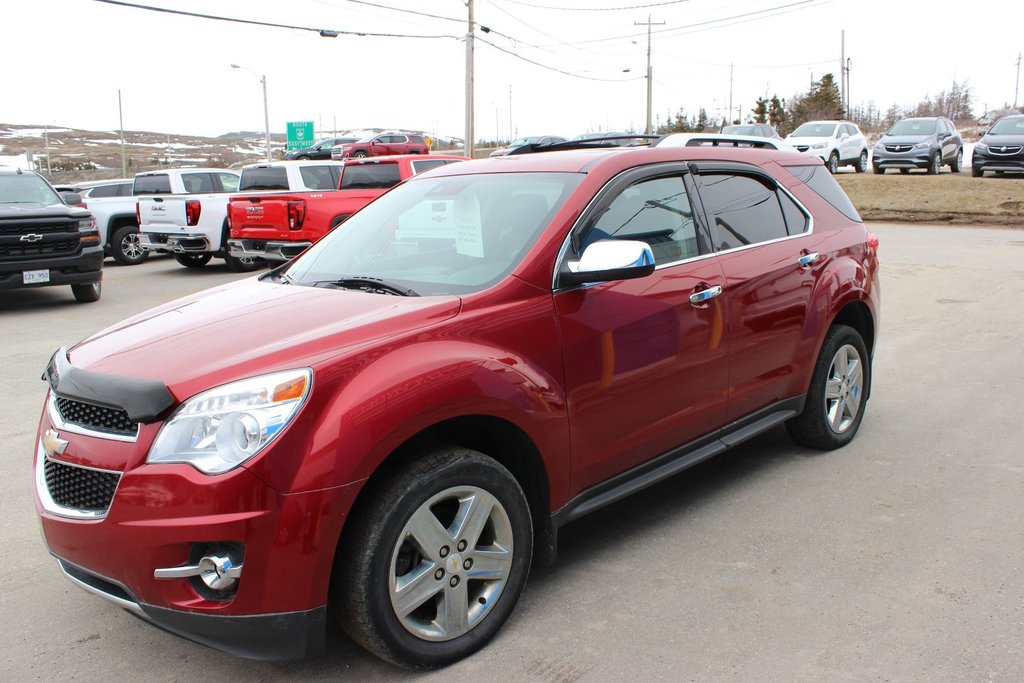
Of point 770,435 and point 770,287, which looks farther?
point 770,435

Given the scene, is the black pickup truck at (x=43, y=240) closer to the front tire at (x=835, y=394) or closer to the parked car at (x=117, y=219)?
the parked car at (x=117, y=219)

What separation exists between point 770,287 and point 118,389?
3.09 metres

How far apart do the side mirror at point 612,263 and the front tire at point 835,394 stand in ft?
6.68

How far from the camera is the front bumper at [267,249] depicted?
13.0 m

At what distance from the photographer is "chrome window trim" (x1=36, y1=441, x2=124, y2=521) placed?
106 inches

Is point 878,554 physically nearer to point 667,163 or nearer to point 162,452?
point 667,163

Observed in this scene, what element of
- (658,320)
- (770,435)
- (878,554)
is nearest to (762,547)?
(878,554)

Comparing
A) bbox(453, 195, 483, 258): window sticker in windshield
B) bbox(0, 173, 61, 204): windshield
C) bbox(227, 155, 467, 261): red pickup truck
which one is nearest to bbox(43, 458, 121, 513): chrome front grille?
bbox(453, 195, 483, 258): window sticker in windshield

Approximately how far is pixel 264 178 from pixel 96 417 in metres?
13.1

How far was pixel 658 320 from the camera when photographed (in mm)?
3750

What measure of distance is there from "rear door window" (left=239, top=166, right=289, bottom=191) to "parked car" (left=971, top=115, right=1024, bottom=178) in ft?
64.0

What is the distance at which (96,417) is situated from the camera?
281 centimetres

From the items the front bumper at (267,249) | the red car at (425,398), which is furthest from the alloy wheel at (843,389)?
the front bumper at (267,249)

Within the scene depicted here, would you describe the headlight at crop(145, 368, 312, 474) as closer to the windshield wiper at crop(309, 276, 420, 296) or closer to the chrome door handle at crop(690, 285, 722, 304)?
the windshield wiper at crop(309, 276, 420, 296)
